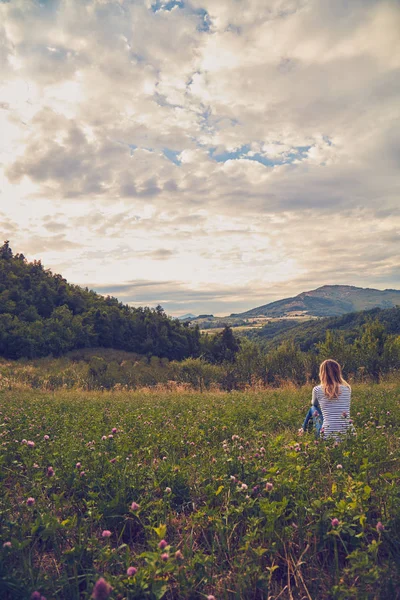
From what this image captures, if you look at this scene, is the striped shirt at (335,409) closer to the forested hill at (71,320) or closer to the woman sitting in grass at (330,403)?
the woman sitting in grass at (330,403)

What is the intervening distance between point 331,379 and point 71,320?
53.8m

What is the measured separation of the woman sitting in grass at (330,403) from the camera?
6223 mm

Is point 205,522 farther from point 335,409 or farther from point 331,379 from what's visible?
point 331,379

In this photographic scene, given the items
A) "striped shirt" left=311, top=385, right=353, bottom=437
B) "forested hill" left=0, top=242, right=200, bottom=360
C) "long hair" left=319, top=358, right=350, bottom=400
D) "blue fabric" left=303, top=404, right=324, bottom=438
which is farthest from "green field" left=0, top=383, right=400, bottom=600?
"forested hill" left=0, top=242, right=200, bottom=360

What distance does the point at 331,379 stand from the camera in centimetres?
672

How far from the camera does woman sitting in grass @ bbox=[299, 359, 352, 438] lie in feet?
20.4

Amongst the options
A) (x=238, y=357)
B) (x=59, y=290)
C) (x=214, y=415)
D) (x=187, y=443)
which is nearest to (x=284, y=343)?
(x=238, y=357)

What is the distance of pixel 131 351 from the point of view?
6191 centimetres

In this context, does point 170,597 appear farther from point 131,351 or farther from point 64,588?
point 131,351

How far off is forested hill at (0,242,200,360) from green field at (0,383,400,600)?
153 ft

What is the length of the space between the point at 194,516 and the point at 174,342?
58812 mm

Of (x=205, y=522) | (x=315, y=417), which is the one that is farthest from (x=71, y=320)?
(x=205, y=522)

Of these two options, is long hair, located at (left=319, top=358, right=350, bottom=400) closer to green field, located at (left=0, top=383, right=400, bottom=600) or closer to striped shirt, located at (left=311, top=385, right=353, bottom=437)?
striped shirt, located at (left=311, top=385, right=353, bottom=437)

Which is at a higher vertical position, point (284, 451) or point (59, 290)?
point (59, 290)
